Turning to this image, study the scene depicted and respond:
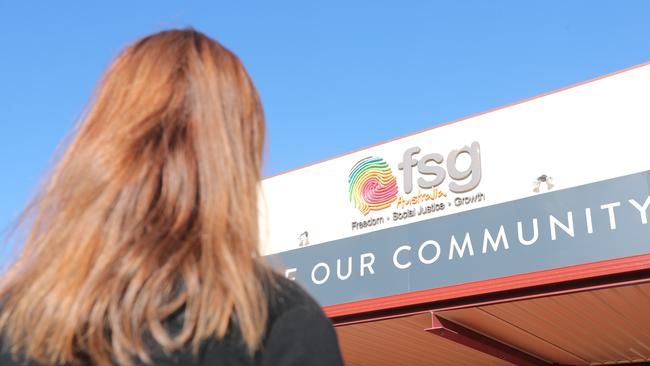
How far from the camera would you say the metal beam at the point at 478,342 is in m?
8.71

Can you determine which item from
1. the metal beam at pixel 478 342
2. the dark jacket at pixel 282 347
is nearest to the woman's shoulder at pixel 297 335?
the dark jacket at pixel 282 347

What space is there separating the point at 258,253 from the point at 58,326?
1.15 feet

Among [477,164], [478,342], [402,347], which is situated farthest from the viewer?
[477,164]

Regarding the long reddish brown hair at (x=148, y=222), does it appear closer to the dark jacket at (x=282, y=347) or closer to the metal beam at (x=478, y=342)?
the dark jacket at (x=282, y=347)

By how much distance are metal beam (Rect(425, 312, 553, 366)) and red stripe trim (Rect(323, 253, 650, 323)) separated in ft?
1.18

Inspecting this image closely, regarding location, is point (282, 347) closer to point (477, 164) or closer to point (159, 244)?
point (159, 244)

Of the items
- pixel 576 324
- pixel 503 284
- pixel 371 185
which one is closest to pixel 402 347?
pixel 576 324

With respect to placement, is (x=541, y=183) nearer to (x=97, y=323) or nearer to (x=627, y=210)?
(x=627, y=210)

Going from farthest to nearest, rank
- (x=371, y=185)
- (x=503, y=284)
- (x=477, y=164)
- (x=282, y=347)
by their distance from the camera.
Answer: (x=371, y=185) → (x=477, y=164) → (x=503, y=284) → (x=282, y=347)

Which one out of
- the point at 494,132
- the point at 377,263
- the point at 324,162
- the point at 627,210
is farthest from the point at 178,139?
the point at 324,162

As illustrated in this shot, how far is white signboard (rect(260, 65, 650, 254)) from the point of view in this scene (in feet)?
34.7

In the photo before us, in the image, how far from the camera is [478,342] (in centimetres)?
948

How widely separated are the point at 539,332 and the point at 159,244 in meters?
8.82

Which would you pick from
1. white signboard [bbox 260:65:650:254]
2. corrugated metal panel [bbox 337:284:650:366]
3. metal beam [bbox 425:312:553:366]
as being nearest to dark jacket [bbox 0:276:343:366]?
corrugated metal panel [bbox 337:284:650:366]
